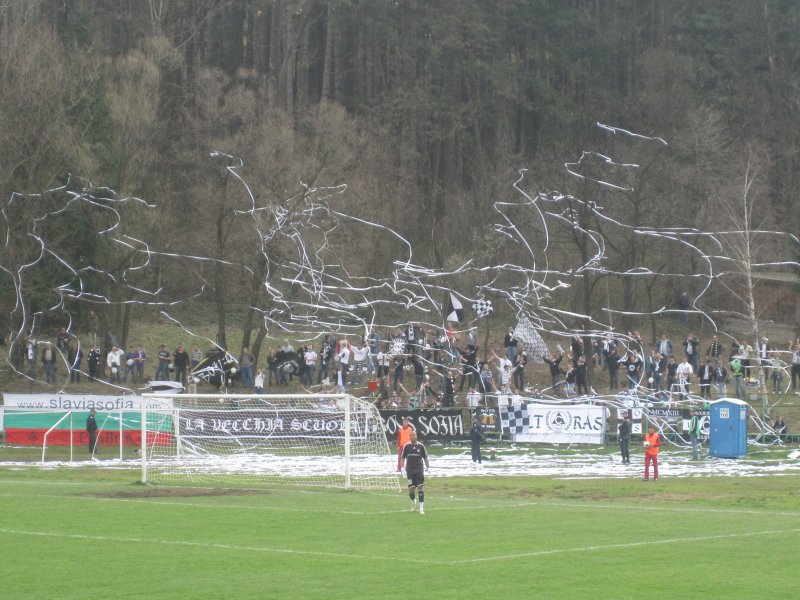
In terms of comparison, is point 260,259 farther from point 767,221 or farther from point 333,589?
point 333,589

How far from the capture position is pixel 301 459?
3766 cm

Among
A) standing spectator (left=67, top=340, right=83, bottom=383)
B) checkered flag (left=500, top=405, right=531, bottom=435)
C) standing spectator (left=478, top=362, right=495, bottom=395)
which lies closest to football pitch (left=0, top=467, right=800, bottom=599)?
checkered flag (left=500, top=405, right=531, bottom=435)

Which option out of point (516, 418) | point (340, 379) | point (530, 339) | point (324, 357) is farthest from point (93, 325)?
point (516, 418)

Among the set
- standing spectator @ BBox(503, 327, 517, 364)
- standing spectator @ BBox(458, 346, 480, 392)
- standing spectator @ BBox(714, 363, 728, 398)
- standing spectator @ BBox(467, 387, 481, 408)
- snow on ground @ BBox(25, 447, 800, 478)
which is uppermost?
standing spectator @ BBox(503, 327, 517, 364)

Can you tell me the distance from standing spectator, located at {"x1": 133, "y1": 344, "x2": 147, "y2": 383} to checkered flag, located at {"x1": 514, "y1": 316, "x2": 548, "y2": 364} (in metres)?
15.8

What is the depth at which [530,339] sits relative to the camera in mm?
53125

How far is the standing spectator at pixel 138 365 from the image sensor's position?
4997cm

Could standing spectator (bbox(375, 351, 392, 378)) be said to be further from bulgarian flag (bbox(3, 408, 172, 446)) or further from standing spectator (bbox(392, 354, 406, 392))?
bulgarian flag (bbox(3, 408, 172, 446))

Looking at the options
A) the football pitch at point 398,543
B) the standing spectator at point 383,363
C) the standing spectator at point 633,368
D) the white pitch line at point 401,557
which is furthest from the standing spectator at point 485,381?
the white pitch line at point 401,557

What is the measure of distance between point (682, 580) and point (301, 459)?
78.0 ft

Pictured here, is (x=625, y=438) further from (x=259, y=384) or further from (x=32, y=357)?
(x=32, y=357)

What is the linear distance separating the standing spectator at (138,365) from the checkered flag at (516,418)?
15.8m

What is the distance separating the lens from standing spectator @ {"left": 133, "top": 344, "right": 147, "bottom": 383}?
4997 centimetres

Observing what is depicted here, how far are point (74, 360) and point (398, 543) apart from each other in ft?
112
